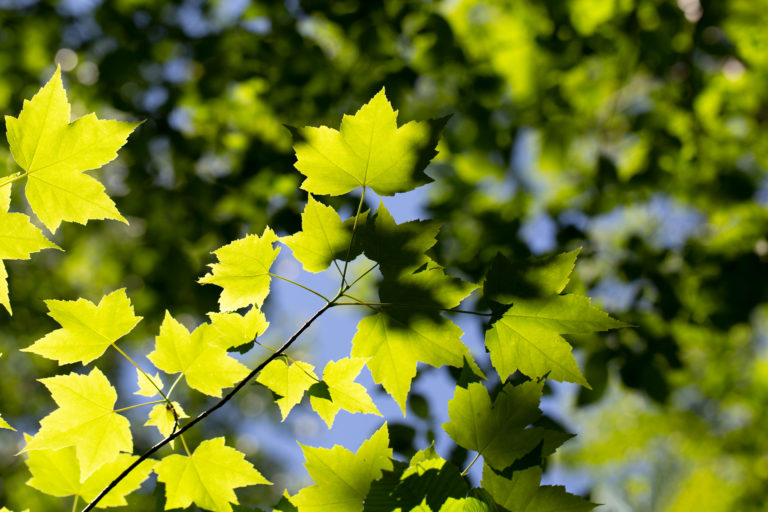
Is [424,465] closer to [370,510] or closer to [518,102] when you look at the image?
[370,510]

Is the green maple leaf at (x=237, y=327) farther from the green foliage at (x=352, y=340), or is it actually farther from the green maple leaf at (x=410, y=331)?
the green maple leaf at (x=410, y=331)

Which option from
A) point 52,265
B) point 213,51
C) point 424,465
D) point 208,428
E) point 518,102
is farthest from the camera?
point 208,428

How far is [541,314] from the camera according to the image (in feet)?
2.37

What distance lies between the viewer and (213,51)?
11.0 feet

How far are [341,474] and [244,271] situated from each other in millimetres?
313

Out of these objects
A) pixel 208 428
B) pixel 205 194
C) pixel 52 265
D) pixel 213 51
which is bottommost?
pixel 208 428

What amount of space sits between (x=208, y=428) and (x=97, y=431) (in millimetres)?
10972

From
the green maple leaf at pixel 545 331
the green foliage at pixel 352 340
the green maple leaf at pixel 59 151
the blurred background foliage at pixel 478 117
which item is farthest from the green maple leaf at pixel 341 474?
the blurred background foliage at pixel 478 117

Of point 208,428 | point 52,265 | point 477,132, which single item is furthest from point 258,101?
point 208,428

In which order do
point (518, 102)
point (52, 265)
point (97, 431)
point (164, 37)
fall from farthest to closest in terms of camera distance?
point (52, 265)
point (518, 102)
point (164, 37)
point (97, 431)

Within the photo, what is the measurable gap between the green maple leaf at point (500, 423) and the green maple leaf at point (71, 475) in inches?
19.3

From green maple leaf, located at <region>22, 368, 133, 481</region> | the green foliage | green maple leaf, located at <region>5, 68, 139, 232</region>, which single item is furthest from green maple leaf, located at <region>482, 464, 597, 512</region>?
green maple leaf, located at <region>5, 68, 139, 232</region>

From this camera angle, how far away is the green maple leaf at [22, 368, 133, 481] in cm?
72

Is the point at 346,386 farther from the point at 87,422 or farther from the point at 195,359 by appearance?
the point at 87,422
